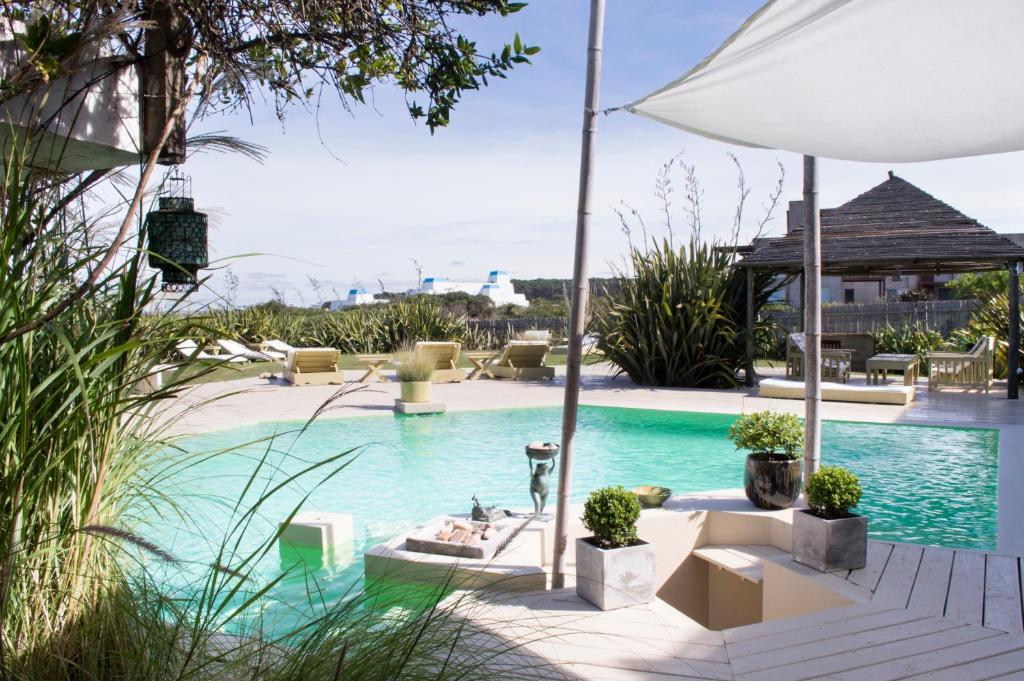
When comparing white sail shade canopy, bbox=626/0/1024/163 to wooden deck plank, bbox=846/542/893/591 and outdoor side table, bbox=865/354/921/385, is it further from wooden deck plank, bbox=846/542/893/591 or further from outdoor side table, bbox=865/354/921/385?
outdoor side table, bbox=865/354/921/385

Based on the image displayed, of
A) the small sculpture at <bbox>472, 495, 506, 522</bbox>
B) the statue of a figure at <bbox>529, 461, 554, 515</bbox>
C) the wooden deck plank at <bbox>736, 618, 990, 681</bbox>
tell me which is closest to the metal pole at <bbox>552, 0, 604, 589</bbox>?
the wooden deck plank at <bbox>736, 618, 990, 681</bbox>

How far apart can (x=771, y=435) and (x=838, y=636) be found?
2073 mm

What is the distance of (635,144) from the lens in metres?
13.4

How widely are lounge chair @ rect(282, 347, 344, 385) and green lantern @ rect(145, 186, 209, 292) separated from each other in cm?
1089

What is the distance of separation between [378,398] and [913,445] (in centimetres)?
766

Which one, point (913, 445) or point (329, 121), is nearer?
point (329, 121)

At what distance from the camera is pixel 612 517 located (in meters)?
3.66

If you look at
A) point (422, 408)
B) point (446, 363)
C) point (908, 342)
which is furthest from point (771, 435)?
point (908, 342)

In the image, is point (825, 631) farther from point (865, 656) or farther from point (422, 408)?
point (422, 408)

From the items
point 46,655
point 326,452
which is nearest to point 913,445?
point 326,452

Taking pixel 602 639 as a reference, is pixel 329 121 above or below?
above

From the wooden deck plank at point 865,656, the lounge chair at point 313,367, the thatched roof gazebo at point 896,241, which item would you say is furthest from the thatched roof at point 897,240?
the wooden deck plank at point 865,656

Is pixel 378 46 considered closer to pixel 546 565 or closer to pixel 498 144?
pixel 546 565

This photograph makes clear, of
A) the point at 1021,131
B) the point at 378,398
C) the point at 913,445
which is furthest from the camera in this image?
the point at 378,398
